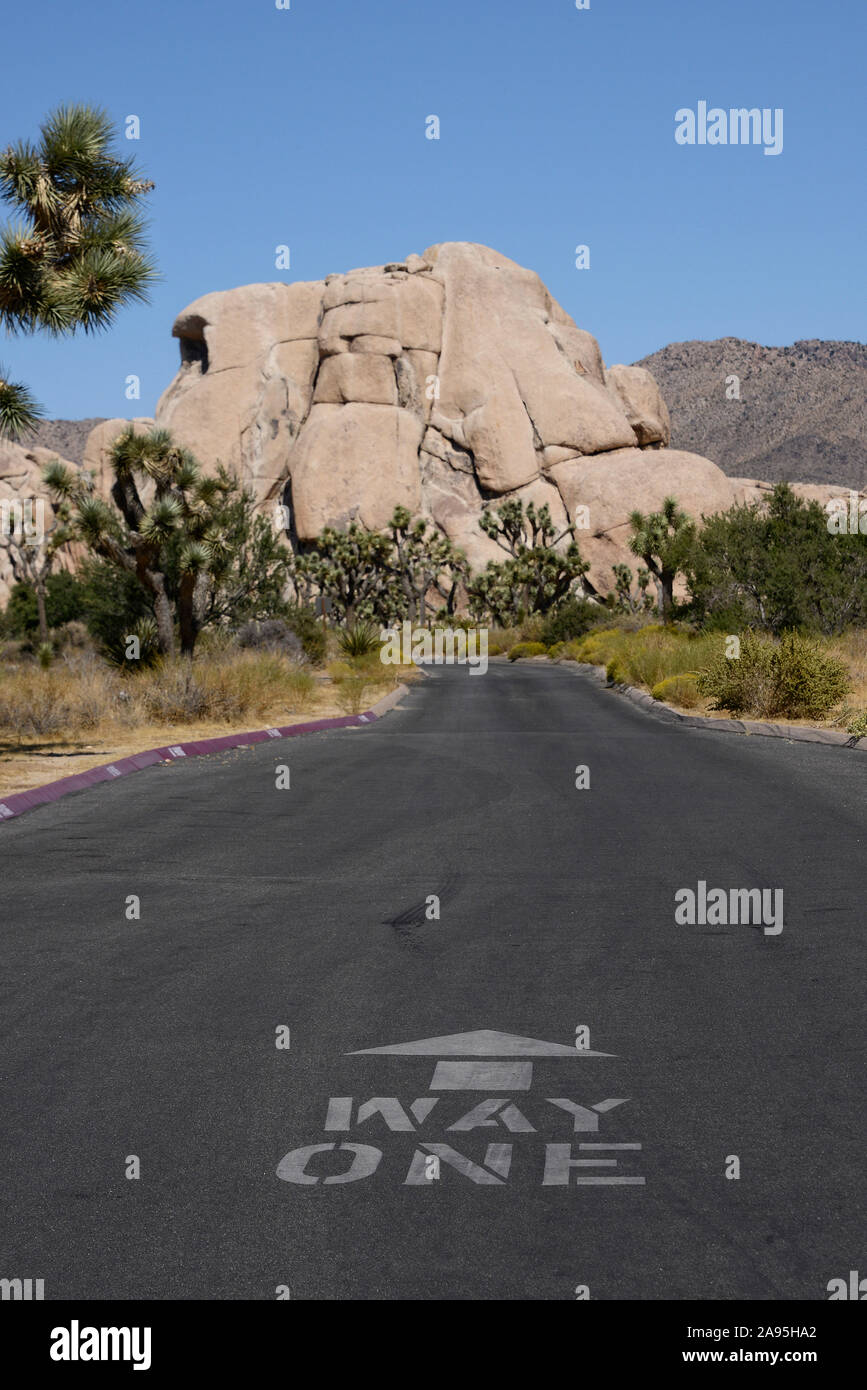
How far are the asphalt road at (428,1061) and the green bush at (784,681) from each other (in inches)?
487

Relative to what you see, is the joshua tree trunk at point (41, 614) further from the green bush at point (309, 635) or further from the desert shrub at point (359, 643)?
the desert shrub at point (359, 643)

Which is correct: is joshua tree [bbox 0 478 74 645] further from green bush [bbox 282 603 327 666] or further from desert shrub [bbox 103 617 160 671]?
desert shrub [bbox 103 617 160 671]

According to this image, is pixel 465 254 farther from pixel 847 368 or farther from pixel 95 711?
pixel 95 711

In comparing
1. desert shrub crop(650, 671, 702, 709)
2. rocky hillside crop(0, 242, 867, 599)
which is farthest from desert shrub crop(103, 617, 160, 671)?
rocky hillside crop(0, 242, 867, 599)

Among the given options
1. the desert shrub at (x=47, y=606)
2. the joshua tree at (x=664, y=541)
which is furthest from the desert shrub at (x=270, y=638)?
the desert shrub at (x=47, y=606)

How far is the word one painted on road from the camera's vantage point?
437 cm

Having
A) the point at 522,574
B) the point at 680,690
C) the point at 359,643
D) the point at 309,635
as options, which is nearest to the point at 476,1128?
the point at 680,690

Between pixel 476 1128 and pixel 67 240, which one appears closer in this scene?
pixel 476 1128

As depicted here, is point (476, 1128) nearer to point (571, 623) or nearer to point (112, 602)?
point (112, 602)

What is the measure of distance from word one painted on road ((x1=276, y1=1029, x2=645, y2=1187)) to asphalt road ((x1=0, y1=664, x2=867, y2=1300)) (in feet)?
0.06

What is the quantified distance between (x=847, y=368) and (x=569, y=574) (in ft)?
209

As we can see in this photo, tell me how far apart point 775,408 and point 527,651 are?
7301cm

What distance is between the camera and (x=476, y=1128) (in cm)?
480

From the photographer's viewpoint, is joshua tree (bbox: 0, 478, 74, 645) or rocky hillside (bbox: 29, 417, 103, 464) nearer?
joshua tree (bbox: 0, 478, 74, 645)
